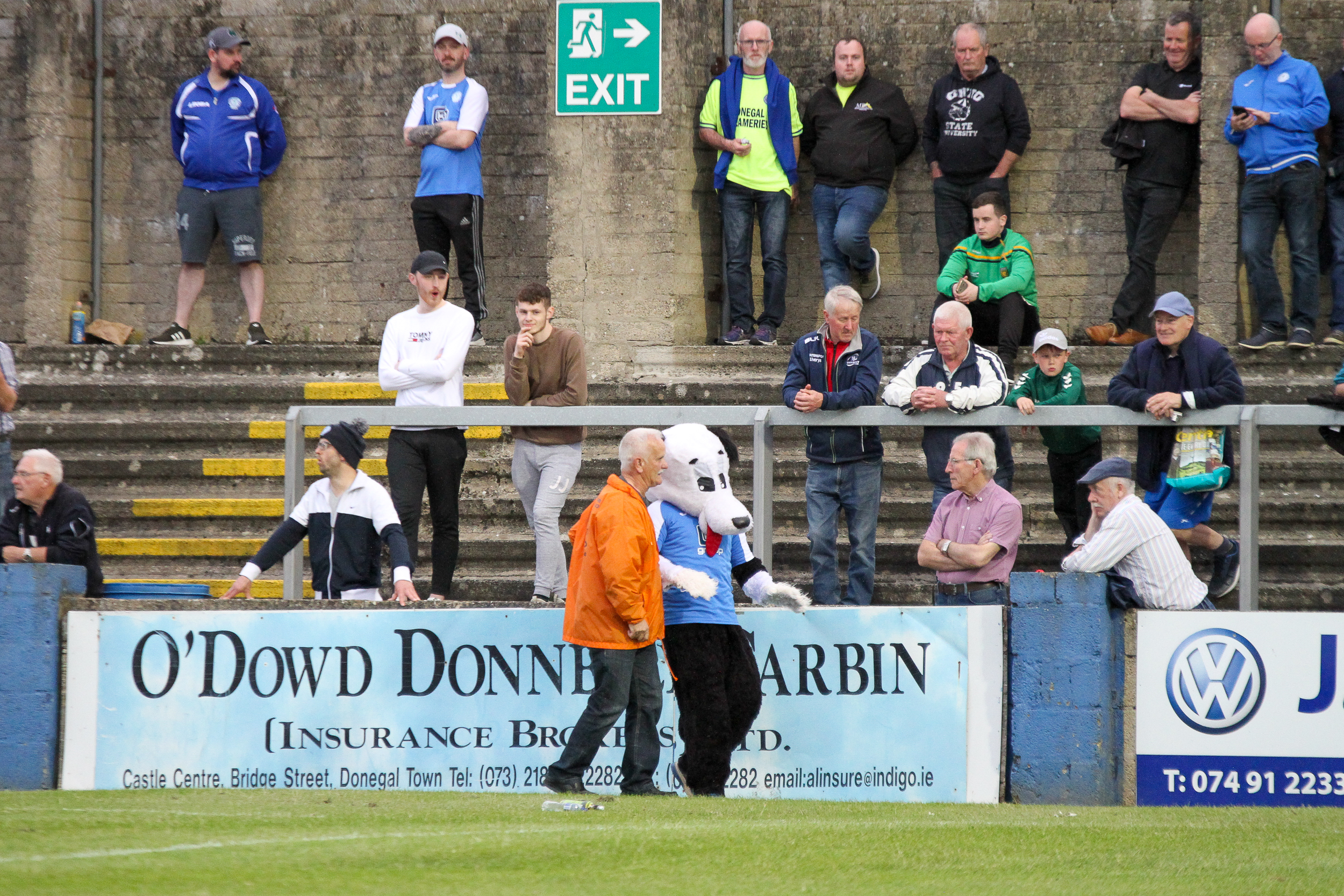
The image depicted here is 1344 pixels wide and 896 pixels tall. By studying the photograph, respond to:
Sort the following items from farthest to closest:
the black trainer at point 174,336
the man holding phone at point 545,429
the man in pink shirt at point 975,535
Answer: the black trainer at point 174,336 → the man holding phone at point 545,429 → the man in pink shirt at point 975,535

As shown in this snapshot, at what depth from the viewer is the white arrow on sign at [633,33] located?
12.7m

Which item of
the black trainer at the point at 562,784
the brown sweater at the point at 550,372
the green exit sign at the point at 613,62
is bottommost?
the black trainer at the point at 562,784

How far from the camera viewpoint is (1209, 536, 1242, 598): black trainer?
8.02 m

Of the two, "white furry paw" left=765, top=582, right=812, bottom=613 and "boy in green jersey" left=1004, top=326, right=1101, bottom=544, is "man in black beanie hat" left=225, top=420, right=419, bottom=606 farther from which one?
"boy in green jersey" left=1004, top=326, right=1101, bottom=544

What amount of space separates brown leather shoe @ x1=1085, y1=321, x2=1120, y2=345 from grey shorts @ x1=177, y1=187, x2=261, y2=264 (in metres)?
7.13

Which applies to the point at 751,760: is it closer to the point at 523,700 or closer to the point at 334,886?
the point at 523,700

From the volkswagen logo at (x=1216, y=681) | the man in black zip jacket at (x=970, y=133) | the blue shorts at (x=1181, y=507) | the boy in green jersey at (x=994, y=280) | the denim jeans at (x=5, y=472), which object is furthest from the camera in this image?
the man in black zip jacket at (x=970, y=133)

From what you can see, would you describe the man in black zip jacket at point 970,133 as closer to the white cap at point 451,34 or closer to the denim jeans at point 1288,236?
the denim jeans at point 1288,236

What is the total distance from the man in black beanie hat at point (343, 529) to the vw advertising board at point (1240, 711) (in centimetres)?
377

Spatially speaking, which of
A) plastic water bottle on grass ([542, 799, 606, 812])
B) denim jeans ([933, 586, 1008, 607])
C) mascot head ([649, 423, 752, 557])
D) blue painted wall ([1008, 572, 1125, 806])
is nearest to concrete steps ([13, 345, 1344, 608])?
denim jeans ([933, 586, 1008, 607])

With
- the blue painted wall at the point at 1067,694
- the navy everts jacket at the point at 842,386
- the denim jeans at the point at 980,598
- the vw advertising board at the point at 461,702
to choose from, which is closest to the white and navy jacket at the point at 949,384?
the navy everts jacket at the point at 842,386

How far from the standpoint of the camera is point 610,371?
1264 cm

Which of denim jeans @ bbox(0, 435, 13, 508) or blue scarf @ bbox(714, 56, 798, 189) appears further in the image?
blue scarf @ bbox(714, 56, 798, 189)

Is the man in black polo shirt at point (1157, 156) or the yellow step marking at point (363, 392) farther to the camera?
the man in black polo shirt at point (1157, 156)
